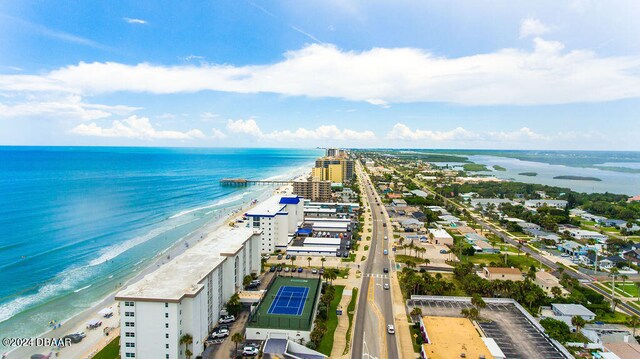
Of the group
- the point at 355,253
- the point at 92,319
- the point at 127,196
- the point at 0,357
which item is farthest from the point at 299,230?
→ the point at 127,196

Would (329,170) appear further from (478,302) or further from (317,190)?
(478,302)

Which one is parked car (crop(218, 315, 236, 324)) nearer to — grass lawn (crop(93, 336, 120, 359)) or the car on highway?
grass lawn (crop(93, 336, 120, 359))

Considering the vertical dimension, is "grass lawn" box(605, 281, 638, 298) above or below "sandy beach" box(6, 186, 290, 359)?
above

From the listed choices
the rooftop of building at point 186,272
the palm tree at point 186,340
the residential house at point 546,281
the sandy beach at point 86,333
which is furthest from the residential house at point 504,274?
the sandy beach at point 86,333

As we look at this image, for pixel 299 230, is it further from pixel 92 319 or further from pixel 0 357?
pixel 0 357

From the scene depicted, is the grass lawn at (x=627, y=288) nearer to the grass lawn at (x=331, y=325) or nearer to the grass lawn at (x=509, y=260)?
the grass lawn at (x=509, y=260)

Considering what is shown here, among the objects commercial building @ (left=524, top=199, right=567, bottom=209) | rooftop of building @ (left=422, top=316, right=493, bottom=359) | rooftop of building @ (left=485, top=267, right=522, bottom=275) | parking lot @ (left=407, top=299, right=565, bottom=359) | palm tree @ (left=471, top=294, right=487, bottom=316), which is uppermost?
commercial building @ (left=524, top=199, right=567, bottom=209)

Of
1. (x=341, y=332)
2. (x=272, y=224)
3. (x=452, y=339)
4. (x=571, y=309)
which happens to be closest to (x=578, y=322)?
(x=571, y=309)

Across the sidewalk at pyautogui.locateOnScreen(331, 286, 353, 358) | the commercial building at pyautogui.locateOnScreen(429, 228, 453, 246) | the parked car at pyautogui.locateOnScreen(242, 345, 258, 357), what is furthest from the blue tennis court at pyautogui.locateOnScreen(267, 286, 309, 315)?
the commercial building at pyautogui.locateOnScreen(429, 228, 453, 246)
